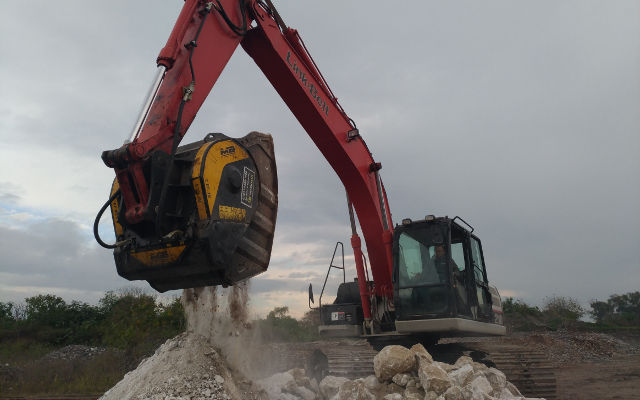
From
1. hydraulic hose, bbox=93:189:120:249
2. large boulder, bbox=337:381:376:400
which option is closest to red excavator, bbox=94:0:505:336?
hydraulic hose, bbox=93:189:120:249

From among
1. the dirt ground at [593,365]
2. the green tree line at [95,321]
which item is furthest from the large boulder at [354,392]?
the green tree line at [95,321]

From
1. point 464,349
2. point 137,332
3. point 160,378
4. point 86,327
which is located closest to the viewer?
point 160,378

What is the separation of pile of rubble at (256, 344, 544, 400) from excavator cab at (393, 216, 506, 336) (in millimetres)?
425

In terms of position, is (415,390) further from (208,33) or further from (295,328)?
(295,328)

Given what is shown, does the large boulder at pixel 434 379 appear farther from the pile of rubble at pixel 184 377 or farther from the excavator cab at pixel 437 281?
the pile of rubble at pixel 184 377

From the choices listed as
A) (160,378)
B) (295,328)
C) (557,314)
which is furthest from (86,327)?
(557,314)

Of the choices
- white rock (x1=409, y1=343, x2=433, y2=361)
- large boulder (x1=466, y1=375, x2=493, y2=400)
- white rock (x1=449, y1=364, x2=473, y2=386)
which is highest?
white rock (x1=409, y1=343, x2=433, y2=361)

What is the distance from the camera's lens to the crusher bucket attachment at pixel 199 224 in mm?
3559

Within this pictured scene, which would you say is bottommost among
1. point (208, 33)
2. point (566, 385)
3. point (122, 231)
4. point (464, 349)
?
point (566, 385)

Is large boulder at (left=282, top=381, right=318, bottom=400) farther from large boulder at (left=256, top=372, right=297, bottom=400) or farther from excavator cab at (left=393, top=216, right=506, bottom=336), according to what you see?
excavator cab at (left=393, top=216, right=506, bottom=336)

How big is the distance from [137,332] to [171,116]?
11311 millimetres

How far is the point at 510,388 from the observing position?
5.22 metres

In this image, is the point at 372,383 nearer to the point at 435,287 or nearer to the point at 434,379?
the point at 434,379

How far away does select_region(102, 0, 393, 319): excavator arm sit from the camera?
147 inches
